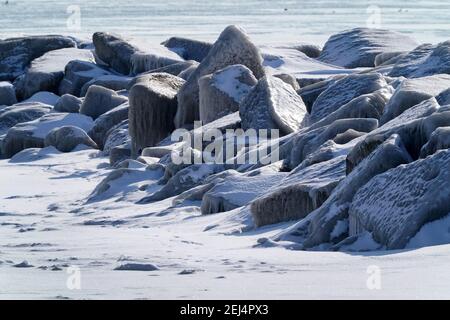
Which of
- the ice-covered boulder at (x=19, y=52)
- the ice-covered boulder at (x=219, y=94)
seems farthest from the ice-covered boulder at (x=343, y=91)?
the ice-covered boulder at (x=19, y=52)

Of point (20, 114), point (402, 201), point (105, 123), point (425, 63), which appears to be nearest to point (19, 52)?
point (20, 114)

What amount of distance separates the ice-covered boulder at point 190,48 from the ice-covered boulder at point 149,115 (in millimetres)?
8343

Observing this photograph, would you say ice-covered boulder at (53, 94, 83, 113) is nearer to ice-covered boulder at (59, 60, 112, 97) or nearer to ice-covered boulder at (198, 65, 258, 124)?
ice-covered boulder at (59, 60, 112, 97)

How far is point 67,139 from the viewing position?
1688 centimetres

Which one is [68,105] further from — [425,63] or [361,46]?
[425,63]

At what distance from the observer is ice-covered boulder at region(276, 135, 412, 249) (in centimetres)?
713

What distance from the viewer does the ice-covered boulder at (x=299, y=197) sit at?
8.08 meters

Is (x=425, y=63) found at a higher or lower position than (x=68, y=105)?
higher

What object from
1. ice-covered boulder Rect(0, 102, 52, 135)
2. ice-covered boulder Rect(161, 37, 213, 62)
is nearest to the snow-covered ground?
ice-covered boulder Rect(0, 102, 52, 135)

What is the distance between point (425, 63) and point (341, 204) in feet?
20.2

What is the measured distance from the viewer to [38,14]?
48.2 meters

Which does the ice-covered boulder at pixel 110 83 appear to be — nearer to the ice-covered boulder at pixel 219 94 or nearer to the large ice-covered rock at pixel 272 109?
the ice-covered boulder at pixel 219 94

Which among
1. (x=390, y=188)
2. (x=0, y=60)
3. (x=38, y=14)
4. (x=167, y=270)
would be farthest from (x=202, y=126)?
(x=38, y=14)

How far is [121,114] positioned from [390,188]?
11.0 metres
